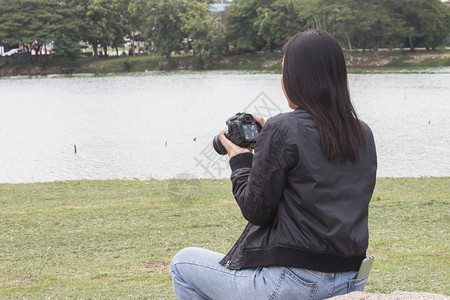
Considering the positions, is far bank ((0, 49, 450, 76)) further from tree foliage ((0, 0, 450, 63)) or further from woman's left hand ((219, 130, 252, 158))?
woman's left hand ((219, 130, 252, 158))

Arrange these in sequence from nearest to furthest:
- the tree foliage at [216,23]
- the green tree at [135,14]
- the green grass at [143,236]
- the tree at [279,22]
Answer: the green grass at [143,236]
the tree foliage at [216,23]
the tree at [279,22]
the green tree at [135,14]

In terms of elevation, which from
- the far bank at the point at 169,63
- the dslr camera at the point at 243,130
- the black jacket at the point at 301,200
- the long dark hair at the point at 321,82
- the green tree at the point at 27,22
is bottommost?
the far bank at the point at 169,63

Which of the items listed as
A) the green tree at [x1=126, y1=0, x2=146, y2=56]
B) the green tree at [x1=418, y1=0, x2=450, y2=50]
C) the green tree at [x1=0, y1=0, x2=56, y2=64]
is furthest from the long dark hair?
the green tree at [x1=126, y1=0, x2=146, y2=56]

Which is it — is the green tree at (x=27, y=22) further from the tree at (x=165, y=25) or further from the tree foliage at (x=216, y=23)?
the tree at (x=165, y=25)

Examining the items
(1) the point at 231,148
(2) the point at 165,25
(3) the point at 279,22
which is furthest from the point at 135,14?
(1) the point at 231,148

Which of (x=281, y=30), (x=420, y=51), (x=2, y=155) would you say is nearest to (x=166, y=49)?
(x=281, y=30)

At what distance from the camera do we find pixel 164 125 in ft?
94.0

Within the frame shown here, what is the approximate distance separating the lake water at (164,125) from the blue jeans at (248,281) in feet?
44.4

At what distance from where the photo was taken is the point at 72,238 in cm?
809

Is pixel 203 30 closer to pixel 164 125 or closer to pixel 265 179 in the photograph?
pixel 164 125

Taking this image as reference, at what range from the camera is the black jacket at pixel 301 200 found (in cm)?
251

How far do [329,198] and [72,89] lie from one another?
168 ft

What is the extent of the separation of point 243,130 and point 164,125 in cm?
2598

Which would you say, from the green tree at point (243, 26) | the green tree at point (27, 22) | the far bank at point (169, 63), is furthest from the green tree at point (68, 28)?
the green tree at point (243, 26)
